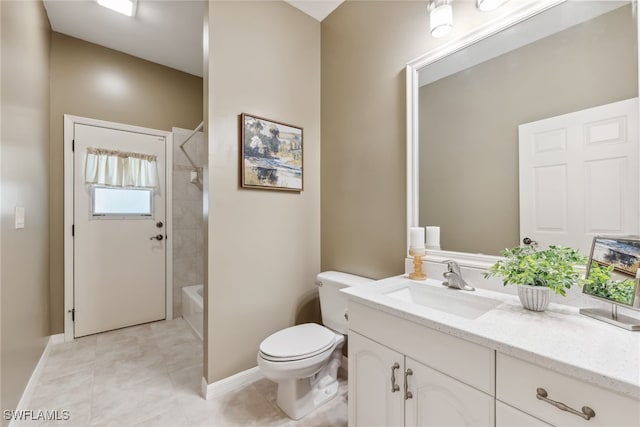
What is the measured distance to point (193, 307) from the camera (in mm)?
2721

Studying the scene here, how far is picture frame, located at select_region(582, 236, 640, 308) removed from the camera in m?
0.88

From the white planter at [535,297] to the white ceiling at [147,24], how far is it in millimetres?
2265

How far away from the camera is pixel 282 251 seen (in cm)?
210

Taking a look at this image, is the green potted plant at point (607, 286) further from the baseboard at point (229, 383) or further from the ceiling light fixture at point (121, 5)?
the ceiling light fixture at point (121, 5)

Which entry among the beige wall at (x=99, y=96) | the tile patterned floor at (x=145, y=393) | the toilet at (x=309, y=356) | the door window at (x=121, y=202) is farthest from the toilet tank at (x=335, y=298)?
the beige wall at (x=99, y=96)

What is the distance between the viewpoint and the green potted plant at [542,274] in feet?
3.24

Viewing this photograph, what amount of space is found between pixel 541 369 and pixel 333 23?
8.16ft

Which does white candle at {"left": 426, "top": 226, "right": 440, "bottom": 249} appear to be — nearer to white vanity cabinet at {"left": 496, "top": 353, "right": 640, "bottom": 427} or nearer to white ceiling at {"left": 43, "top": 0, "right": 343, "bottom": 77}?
white vanity cabinet at {"left": 496, "top": 353, "right": 640, "bottom": 427}

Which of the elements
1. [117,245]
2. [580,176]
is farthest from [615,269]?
[117,245]

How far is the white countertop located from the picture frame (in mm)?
97

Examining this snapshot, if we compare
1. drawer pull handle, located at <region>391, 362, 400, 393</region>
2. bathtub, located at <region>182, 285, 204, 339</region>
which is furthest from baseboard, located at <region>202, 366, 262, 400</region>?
drawer pull handle, located at <region>391, 362, 400, 393</region>

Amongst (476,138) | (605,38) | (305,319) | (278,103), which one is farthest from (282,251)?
(605,38)

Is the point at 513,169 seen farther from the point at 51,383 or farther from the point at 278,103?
the point at 51,383

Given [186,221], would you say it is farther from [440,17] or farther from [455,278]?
[440,17]
